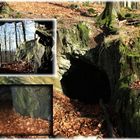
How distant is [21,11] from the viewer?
47.0 feet

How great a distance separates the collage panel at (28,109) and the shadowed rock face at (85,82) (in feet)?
11.8

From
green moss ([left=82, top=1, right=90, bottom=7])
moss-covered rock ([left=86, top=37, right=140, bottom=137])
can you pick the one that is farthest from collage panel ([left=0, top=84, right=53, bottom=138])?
green moss ([left=82, top=1, right=90, bottom=7])

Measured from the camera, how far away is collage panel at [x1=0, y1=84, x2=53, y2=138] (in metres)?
10.0

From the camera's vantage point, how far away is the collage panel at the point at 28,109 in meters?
10.0

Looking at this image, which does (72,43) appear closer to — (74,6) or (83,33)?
(83,33)

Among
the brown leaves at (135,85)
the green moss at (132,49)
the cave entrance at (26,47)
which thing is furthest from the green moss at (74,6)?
the brown leaves at (135,85)

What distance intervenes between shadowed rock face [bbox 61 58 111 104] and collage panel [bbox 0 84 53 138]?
3.58m

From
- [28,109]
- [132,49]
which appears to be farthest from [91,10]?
[28,109]

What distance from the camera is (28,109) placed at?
10219 mm

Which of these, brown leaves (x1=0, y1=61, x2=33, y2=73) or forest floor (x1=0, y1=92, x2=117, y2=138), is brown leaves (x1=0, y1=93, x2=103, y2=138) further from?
brown leaves (x1=0, y1=61, x2=33, y2=73)

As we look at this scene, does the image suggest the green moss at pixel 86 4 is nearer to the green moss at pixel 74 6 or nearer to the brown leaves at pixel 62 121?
the green moss at pixel 74 6

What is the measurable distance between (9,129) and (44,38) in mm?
2644

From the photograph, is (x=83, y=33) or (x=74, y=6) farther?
(x=74, y=6)

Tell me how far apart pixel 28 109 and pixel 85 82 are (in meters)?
4.53
